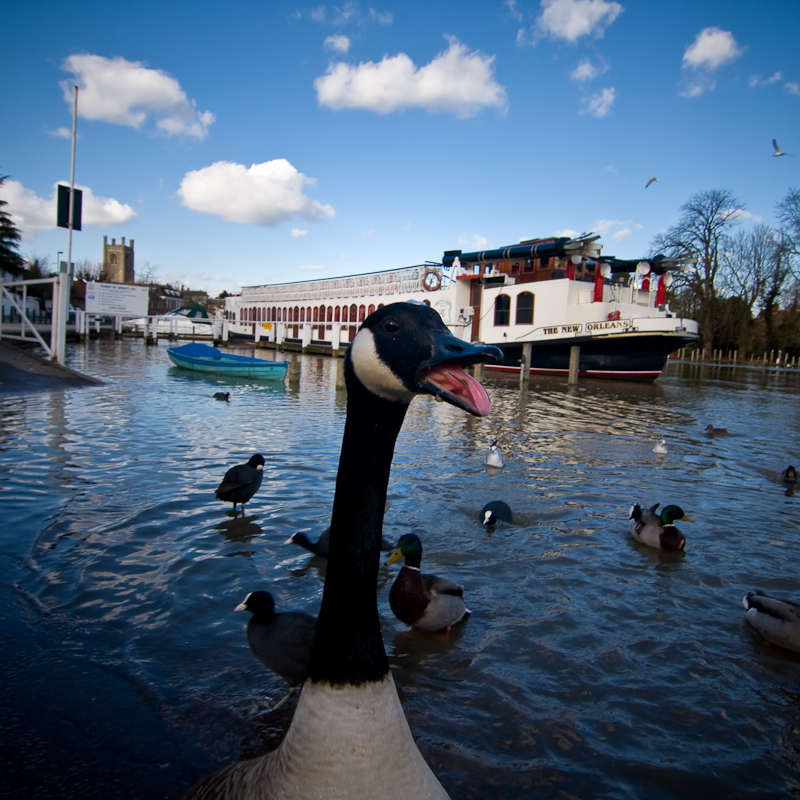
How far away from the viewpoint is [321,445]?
33.2ft

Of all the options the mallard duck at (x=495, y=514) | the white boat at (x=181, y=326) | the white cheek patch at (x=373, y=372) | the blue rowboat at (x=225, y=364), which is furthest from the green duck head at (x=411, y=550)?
the white boat at (x=181, y=326)

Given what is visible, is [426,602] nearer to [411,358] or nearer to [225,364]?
[411,358]

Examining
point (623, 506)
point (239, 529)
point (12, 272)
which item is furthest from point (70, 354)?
point (623, 506)

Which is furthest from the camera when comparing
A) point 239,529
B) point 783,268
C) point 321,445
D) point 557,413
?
point 783,268

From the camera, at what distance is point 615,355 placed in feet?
84.5

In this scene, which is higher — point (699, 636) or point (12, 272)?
point (12, 272)

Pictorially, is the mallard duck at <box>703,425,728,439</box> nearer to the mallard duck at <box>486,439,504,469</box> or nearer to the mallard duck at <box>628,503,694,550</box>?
the mallard duck at <box>486,439,504,469</box>

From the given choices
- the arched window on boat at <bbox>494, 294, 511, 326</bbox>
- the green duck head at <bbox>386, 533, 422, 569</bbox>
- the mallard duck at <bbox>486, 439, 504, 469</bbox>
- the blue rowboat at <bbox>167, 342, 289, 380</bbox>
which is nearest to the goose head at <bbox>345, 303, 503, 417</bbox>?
the green duck head at <bbox>386, 533, 422, 569</bbox>

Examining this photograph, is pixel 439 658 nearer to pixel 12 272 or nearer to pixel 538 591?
pixel 538 591

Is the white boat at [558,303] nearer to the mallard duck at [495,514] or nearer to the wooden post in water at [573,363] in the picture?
the wooden post in water at [573,363]

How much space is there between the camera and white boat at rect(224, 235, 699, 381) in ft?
82.7

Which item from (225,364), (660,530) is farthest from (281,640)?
(225,364)

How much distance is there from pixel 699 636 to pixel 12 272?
50.5 meters

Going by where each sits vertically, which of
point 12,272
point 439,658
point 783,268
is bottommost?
point 439,658
